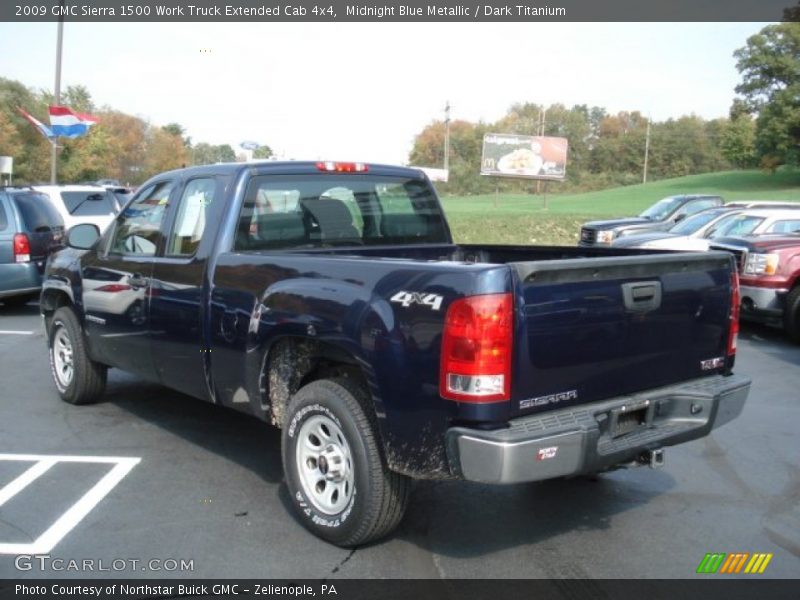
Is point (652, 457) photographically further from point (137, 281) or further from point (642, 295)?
point (137, 281)

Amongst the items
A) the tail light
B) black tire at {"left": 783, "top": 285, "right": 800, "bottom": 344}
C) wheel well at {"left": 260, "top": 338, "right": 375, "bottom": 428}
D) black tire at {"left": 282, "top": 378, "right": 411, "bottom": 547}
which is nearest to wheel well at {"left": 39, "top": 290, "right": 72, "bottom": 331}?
wheel well at {"left": 260, "top": 338, "right": 375, "bottom": 428}

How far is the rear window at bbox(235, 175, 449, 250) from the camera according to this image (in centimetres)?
513

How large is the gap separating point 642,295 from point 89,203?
13946 mm

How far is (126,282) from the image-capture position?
5812mm

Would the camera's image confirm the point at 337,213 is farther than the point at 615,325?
Yes

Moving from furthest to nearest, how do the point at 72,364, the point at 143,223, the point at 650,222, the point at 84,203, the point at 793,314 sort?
1. the point at 650,222
2. the point at 84,203
3. the point at 793,314
4. the point at 72,364
5. the point at 143,223

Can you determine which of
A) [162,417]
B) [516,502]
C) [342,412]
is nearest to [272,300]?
[342,412]

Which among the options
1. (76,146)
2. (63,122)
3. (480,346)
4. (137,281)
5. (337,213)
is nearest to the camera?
(480,346)

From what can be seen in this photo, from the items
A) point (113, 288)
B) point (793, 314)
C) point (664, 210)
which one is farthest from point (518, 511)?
point (664, 210)

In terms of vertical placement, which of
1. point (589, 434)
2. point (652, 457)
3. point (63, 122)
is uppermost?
point (63, 122)

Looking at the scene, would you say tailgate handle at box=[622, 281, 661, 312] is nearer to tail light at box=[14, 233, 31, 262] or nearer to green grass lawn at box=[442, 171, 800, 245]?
tail light at box=[14, 233, 31, 262]

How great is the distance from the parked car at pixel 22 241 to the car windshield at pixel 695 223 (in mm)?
11951

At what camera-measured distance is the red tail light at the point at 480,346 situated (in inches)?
135
